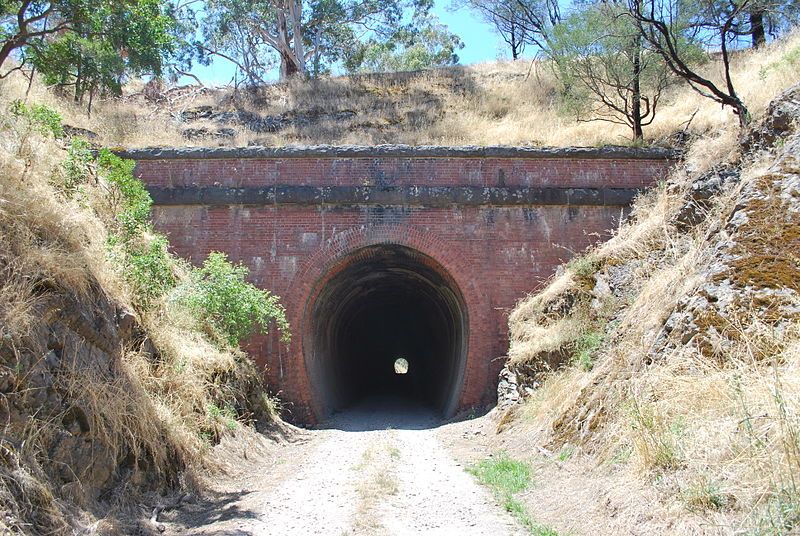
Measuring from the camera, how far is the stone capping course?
43.5ft

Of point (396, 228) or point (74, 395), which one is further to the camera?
point (396, 228)

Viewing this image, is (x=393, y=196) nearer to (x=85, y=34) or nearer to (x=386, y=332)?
(x=85, y=34)

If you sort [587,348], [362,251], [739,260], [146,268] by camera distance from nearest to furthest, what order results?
[739,260], [146,268], [587,348], [362,251]

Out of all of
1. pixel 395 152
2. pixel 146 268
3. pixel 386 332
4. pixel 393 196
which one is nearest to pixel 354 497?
pixel 146 268

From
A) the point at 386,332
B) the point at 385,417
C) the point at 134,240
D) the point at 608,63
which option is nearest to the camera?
the point at 134,240

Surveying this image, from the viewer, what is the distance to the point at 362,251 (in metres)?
13.4

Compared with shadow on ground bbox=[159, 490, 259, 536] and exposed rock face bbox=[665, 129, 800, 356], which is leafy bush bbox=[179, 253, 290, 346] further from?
exposed rock face bbox=[665, 129, 800, 356]

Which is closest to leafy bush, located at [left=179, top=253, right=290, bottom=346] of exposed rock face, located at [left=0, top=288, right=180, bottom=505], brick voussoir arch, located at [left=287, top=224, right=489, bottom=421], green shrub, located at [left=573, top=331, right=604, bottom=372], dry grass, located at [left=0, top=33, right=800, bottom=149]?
brick voussoir arch, located at [left=287, top=224, right=489, bottom=421]

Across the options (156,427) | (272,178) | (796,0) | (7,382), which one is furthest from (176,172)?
(796,0)

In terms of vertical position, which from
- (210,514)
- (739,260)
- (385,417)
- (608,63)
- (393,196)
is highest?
(608,63)

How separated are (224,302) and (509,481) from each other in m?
5.75

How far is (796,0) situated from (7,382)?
77.0ft

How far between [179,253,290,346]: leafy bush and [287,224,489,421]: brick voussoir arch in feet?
4.67

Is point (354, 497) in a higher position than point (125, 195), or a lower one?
lower
